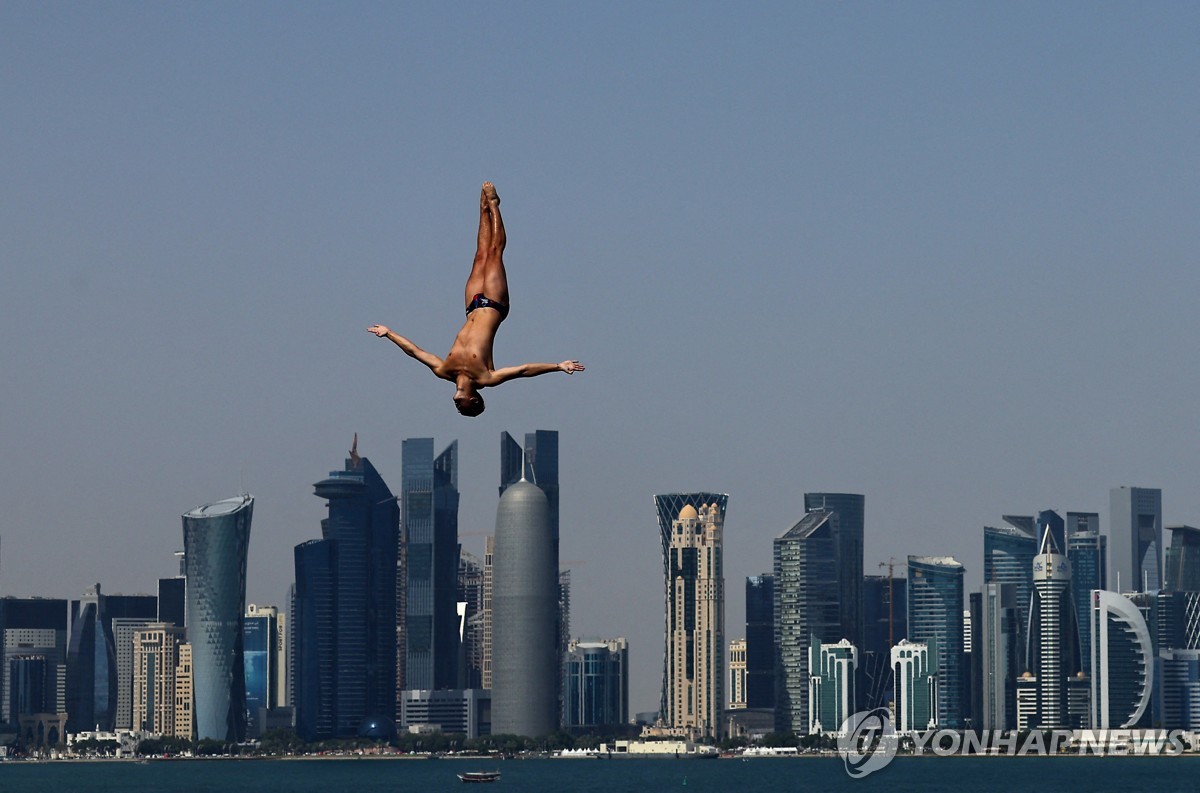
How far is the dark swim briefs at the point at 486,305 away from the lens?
28.3 metres

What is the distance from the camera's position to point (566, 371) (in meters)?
26.7

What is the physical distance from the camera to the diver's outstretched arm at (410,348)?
1082 inches

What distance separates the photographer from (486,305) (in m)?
28.3

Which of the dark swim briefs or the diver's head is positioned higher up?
the dark swim briefs

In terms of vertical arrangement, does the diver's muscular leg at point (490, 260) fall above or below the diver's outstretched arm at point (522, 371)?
above

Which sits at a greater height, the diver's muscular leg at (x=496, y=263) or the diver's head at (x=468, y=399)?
the diver's muscular leg at (x=496, y=263)

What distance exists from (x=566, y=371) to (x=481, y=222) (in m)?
2.98

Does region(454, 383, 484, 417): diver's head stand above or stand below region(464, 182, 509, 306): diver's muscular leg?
below

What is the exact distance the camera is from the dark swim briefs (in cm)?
2834

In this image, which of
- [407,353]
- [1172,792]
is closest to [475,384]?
[407,353]

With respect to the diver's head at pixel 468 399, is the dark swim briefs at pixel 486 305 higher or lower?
higher

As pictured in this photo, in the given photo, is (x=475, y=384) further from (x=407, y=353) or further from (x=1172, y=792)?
(x=1172, y=792)

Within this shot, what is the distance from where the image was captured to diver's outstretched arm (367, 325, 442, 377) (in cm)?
2748

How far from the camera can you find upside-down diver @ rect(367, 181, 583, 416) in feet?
90.9
